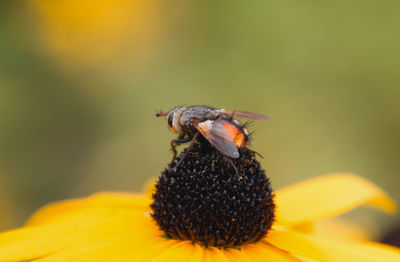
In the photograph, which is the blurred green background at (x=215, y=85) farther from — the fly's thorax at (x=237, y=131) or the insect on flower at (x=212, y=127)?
the fly's thorax at (x=237, y=131)

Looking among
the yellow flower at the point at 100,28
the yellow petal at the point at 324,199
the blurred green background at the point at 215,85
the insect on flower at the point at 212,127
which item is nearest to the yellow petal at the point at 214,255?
the insect on flower at the point at 212,127

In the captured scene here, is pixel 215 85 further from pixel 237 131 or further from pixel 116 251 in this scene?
pixel 116 251

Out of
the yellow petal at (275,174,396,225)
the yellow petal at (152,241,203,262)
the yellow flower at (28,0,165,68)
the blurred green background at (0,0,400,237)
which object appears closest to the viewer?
the yellow petal at (152,241,203,262)

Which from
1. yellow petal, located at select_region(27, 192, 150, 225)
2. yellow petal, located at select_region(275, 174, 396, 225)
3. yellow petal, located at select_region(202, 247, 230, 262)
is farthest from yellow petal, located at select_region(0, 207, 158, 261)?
yellow petal, located at select_region(275, 174, 396, 225)

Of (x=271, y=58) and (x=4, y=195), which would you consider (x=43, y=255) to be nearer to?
(x=4, y=195)

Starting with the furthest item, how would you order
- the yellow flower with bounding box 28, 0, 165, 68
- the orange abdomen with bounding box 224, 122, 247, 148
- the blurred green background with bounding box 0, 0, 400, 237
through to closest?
1. the yellow flower with bounding box 28, 0, 165, 68
2. the blurred green background with bounding box 0, 0, 400, 237
3. the orange abdomen with bounding box 224, 122, 247, 148

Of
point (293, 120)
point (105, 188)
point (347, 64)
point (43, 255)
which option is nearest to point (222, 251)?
point (43, 255)

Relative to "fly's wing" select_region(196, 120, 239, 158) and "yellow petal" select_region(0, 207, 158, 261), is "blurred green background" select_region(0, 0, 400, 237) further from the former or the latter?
"fly's wing" select_region(196, 120, 239, 158)
